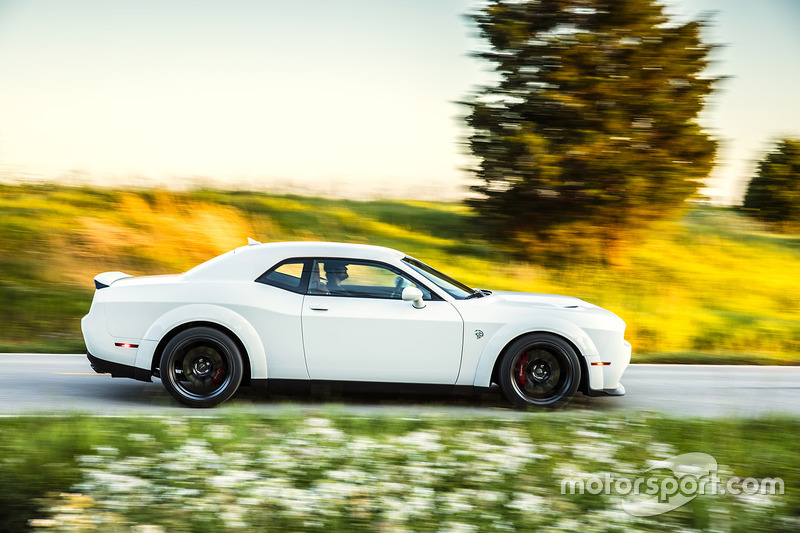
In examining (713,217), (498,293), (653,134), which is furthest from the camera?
(713,217)

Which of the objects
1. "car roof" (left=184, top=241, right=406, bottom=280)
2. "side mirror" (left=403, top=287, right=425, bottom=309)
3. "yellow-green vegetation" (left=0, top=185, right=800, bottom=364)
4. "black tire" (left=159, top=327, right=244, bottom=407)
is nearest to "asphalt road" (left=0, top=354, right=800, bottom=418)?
"black tire" (left=159, top=327, right=244, bottom=407)

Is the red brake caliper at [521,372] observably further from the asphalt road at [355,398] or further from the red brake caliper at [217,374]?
the red brake caliper at [217,374]

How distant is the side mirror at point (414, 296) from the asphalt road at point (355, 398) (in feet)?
3.06

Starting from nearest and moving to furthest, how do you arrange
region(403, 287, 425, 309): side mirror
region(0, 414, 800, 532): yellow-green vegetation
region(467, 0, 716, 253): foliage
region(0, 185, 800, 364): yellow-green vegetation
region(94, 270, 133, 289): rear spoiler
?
region(0, 414, 800, 532): yellow-green vegetation, region(403, 287, 425, 309): side mirror, region(94, 270, 133, 289): rear spoiler, region(0, 185, 800, 364): yellow-green vegetation, region(467, 0, 716, 253): foliage

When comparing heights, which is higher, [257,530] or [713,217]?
[713,217]

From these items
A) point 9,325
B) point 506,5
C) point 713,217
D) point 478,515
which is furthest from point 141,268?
point 713,217

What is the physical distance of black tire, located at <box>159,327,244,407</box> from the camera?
640cm

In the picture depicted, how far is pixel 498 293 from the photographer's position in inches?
289

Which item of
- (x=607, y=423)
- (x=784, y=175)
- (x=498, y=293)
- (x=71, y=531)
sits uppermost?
(x=784, y=175)

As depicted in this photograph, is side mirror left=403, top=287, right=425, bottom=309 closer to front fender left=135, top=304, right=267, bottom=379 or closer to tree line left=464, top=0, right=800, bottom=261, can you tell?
front fender left=135, top=304, right=267, bottom=379

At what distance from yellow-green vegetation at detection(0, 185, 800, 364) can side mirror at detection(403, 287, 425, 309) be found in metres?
5.37

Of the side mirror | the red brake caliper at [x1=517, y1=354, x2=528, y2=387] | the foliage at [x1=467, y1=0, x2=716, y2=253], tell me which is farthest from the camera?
the foliage at [x1=467, y1=0, x2=716, y2=253]

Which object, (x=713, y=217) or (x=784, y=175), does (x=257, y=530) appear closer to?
(x=713, y=217)

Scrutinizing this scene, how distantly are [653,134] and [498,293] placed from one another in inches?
428
